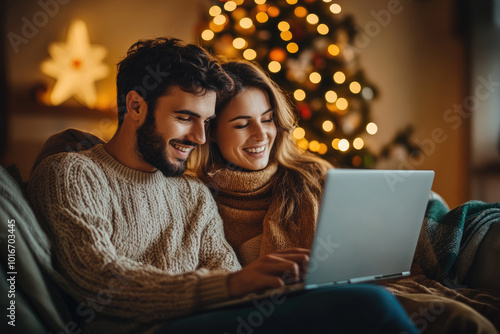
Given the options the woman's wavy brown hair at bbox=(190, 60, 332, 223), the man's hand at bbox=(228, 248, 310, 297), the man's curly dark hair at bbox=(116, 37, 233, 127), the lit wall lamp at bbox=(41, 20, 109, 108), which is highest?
the lit wall lamp at bbox=(41, 20, 109, 108)

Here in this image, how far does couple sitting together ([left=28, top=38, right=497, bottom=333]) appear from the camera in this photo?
37.5 inches

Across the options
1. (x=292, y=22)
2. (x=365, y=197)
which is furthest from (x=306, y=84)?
(x=365, y=197)

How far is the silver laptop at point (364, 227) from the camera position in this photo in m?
0.95

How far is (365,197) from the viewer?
1002 millimetres

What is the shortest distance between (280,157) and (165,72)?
1.97ft

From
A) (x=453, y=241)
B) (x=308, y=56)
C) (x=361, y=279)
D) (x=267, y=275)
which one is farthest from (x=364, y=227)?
(x=308, y=56)

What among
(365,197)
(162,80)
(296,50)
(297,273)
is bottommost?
(297,273)

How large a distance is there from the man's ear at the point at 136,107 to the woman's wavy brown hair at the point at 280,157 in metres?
0.36

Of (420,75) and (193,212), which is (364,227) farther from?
(420,75)

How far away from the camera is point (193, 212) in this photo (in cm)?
144

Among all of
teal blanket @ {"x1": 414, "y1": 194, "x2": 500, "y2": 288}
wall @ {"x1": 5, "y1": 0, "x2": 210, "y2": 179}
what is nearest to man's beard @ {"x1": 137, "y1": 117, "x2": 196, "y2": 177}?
teal blanket @ {"x1": 414, "y1": 194, "x2": 500, "y2": 288}

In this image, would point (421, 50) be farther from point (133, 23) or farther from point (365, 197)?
point (365, 197)

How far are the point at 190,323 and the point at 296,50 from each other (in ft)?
6.69

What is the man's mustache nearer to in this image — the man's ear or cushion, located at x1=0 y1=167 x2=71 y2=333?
the man's ear
